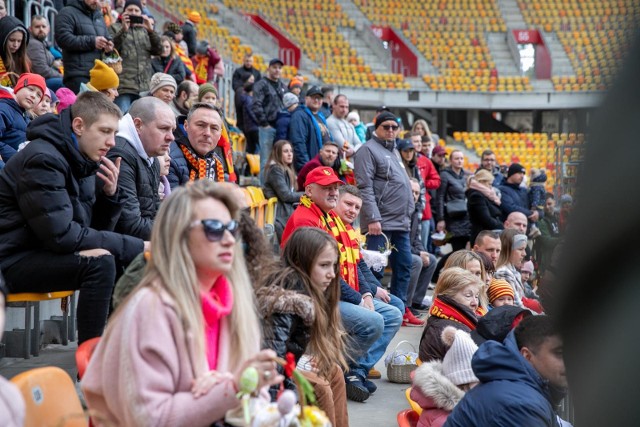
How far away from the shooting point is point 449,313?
207 inches

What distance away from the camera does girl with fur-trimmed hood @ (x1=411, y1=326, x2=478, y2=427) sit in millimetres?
4312

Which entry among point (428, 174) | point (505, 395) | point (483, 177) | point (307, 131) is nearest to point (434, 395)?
point (505, 395)

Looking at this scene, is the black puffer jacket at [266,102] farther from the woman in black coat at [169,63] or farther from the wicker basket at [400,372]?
the wicker basket at [400,372]

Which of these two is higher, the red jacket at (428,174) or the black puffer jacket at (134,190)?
the black puffer jacket at (134,190)

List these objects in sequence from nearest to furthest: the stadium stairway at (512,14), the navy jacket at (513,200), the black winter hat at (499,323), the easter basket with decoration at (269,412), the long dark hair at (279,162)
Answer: the easter basket with decoration at (269,412), the black winter hat at (499,323), the long dark hair at (279,162), the navy jacket at (513,200), the stadium stairway at (512,14)

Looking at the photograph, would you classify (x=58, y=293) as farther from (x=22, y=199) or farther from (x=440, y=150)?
→ (x=440, y=150)

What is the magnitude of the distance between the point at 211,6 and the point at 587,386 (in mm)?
24338

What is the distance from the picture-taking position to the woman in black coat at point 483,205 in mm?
10102

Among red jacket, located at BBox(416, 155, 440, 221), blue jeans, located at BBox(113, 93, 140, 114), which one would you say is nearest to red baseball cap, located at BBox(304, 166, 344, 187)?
blue jeans, located at BBox(113, 93, 140, 114)

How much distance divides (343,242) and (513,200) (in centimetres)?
559

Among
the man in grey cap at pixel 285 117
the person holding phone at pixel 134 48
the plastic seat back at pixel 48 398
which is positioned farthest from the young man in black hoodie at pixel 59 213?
the man in grey cap at pixel 285 117

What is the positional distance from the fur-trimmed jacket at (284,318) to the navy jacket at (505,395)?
2.22 feet

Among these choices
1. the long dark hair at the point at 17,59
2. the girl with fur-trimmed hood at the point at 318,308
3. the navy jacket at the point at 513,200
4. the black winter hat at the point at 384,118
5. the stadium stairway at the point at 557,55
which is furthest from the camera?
the stadium stairway at the point at 557,55

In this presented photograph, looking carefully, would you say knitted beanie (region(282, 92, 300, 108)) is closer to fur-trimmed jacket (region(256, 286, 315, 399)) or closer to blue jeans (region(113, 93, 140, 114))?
blue jeans (region(113, 93, 140, 114))
